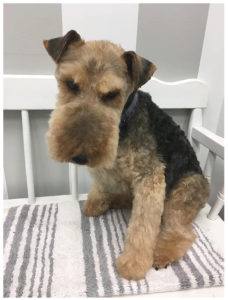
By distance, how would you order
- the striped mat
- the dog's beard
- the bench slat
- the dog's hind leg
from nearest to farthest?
the dog's beard < the striped mat < the dog's hind leg < the bench slat

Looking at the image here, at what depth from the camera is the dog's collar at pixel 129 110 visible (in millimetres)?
767

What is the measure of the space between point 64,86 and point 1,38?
17.1 inches

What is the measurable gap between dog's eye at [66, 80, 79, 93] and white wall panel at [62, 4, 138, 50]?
39cm

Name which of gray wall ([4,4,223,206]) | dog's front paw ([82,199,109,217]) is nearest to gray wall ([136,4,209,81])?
gray wall ([4,4,223,206])

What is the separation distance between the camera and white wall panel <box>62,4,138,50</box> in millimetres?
920

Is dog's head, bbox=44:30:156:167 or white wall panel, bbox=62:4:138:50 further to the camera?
white wall panel, bbox=62:4:138:50

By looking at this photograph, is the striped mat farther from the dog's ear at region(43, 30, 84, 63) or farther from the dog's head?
the dog's ear at region(43, 30, 84, 63)

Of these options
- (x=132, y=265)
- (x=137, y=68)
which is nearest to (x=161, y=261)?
(x=132, y=265)

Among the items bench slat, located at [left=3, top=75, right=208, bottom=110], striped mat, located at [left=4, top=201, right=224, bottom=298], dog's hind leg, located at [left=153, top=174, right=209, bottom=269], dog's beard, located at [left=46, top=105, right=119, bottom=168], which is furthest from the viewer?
bench slat, located at [left=3, top=75, right=208, bottom=110]

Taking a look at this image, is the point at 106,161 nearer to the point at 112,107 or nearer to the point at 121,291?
the point at 112,107

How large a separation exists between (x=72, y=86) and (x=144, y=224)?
1.57 ft

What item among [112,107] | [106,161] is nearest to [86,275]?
[106,161]

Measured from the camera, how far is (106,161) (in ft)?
2.12

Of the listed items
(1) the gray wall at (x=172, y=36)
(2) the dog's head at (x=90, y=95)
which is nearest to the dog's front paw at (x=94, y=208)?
(2) the dog's head at (x=90, y=95)
